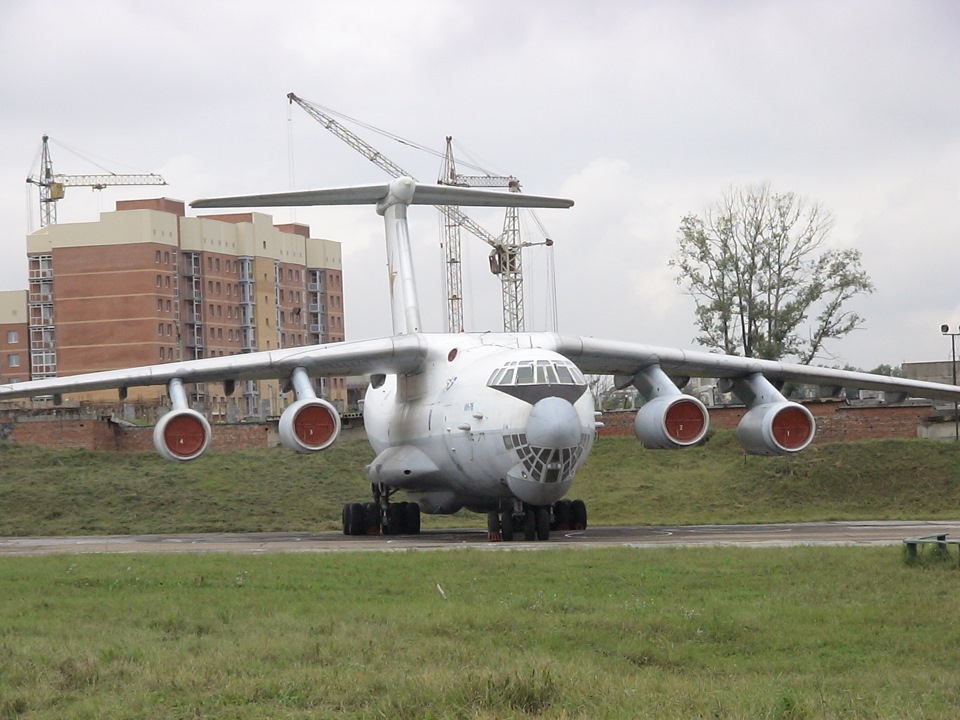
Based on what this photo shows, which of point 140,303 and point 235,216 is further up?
point 235,216

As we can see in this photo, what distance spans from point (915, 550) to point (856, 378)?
37.9 feet

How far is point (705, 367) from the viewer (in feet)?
79.9

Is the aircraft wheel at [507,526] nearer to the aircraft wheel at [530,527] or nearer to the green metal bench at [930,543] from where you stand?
the aircraft wheel at [530,527]

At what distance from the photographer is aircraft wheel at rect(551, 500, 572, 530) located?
79.6ft

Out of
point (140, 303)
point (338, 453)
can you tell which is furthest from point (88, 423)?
point (140, 303)

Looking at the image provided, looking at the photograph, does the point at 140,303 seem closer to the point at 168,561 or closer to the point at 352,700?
the point at 168,561

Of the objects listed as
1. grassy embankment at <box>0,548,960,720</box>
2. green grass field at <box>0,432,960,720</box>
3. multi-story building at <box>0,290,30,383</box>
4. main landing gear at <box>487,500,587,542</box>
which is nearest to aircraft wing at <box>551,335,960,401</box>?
main landing gear at <box>487,500,587,542</box>

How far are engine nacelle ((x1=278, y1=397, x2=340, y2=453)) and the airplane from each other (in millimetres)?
22

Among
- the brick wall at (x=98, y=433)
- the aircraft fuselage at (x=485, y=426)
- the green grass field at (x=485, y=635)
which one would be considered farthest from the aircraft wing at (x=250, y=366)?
the brick wall at (x=98, y=433)

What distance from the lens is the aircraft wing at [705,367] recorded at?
929 inches

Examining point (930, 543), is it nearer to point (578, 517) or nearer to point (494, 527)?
point (494, 527)

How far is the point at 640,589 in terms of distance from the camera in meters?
12.6

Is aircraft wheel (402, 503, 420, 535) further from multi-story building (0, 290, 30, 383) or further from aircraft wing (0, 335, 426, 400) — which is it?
multi-story building (0, 290, 30, 383)

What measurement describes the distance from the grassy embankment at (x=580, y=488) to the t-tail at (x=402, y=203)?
5.76m
